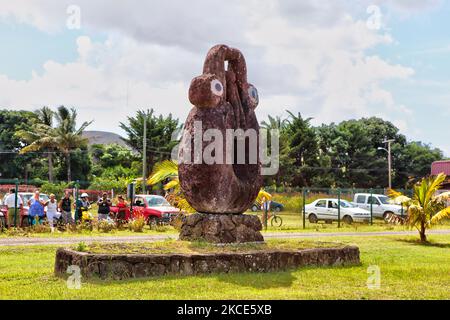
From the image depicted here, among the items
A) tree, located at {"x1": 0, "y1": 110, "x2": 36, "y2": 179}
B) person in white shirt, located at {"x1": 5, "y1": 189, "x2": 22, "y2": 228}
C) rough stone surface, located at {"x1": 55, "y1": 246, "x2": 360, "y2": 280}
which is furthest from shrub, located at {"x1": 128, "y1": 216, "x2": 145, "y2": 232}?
tree, located at {"x1": 0, "y1": 110, "x2": 36, "y2": 179}

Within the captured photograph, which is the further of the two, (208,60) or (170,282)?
(208,60)

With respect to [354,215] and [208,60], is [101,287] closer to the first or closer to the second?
[208,60]

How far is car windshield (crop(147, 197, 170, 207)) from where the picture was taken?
24.5 m

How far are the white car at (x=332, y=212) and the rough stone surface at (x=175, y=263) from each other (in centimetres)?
1802

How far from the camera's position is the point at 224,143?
11.4 m

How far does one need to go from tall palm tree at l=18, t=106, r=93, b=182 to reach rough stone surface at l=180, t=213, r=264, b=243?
135 ft

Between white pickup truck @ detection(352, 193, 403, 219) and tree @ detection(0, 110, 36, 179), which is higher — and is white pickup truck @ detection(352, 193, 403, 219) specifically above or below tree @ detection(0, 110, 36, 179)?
below

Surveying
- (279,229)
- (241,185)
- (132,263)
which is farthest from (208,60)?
(279,229)

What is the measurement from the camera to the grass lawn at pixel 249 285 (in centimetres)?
795

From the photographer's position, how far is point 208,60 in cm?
1194

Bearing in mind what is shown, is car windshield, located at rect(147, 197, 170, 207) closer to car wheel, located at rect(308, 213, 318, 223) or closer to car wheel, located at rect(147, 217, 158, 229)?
car wheel, located at rect(147, 217, 158, 229)

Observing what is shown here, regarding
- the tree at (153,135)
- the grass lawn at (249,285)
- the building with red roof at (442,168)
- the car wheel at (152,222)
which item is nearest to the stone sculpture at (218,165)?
the grass lawn at (249,285)

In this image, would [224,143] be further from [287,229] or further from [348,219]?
[348,219]
